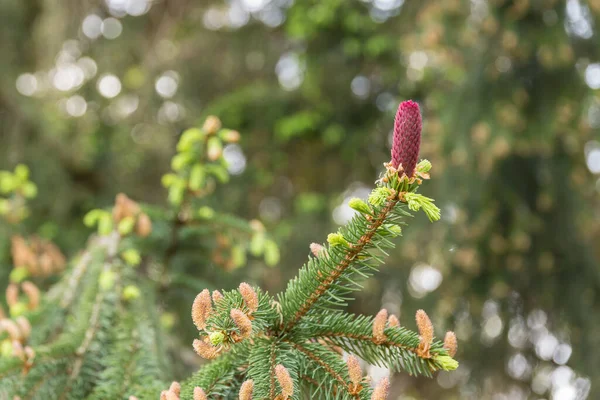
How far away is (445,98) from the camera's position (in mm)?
2857

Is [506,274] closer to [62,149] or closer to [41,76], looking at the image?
[62,149]

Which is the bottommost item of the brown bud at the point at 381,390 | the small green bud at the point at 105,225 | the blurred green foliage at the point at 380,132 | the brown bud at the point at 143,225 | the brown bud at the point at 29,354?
the brown bud at the point at 381,390

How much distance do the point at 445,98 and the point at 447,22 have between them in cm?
39

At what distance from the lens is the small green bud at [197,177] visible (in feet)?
5.17

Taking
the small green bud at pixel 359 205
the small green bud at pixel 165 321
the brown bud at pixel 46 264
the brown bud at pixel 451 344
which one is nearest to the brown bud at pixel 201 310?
the small green bud at pixel 359 205

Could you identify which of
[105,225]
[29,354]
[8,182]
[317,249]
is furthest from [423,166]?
[8,182]

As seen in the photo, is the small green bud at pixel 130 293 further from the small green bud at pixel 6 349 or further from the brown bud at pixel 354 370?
the brown bud at pixel 354 370

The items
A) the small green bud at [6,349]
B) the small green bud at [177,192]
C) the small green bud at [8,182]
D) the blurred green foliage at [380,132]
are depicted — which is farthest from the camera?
the blurred green foliage at [380,132]

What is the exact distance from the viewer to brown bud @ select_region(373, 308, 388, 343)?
0.84 metres

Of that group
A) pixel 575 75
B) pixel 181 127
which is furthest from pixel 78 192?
pixel 575 75

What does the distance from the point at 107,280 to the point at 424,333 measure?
0.88 m

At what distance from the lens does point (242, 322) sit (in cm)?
76

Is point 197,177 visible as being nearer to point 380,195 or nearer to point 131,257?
point 131,257

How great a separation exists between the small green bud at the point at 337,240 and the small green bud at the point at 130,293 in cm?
76
